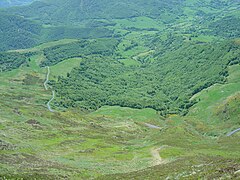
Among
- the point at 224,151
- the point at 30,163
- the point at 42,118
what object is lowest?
the point at 42,118

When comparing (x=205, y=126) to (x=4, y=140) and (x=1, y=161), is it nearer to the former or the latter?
(x=4, y=140)

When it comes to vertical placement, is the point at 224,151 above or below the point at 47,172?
below

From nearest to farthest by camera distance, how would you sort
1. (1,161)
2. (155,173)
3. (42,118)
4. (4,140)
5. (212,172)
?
(212,172) < (155,173) < (1,161) < (4,140) < (42,118)

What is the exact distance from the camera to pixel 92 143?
497ft

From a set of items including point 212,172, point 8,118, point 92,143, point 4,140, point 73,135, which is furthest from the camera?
point 8,118

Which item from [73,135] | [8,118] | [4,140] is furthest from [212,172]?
[8,118]

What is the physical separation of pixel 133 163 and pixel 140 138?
190 feet

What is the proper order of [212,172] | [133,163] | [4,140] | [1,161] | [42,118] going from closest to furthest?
[212,172] → [1,161] → [133,163] → [4,140] → [42,118]

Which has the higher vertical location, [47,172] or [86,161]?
[47,172]

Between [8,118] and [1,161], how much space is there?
83766mm

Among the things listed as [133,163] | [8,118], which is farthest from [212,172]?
[8,118]

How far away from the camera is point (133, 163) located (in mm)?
120625

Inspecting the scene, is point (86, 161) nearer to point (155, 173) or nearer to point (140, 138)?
point (155, 173)

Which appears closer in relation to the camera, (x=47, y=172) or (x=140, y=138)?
(x=47, y=172)
